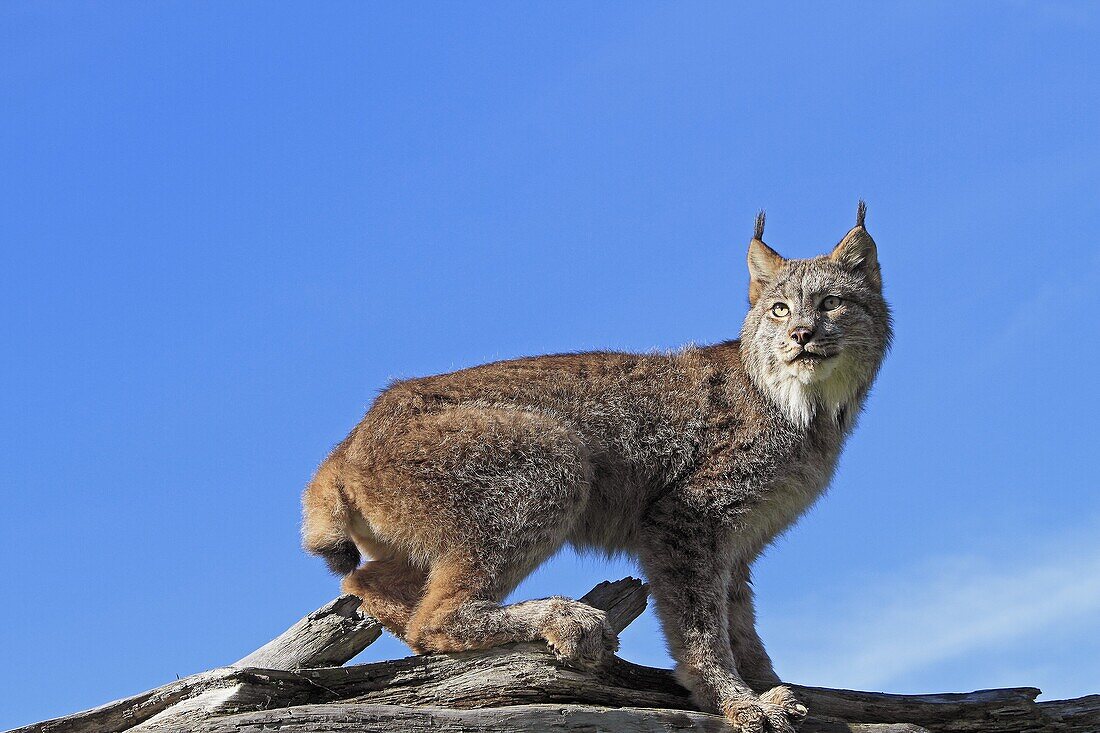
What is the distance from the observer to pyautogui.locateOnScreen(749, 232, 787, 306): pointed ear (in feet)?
33.8

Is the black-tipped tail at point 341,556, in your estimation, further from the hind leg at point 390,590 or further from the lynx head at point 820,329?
the lynx head at point 820,329

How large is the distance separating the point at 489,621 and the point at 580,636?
2.22 feet

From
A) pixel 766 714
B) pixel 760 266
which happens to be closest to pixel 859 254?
pixel 760 266

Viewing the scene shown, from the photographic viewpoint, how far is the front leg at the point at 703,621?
28.4 ft

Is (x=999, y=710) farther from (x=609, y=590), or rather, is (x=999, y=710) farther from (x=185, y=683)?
(x=185, y=683)

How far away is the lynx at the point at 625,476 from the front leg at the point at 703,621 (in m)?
0.02

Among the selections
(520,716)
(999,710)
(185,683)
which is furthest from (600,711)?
(999,710)

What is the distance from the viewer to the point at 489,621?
8.43m

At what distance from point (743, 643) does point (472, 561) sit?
9.06 ft

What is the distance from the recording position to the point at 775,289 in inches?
395

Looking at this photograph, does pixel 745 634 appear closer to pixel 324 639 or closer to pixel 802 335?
pixel 802 335

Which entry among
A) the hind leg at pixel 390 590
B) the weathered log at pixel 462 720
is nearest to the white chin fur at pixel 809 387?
the weathered log at pixel 462 720

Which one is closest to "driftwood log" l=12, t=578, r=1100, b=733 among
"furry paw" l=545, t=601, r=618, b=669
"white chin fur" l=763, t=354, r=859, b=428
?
"furry paw" l=545, t=601, r=618, b=669

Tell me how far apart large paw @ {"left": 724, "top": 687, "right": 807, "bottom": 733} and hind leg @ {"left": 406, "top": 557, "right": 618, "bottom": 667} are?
105 centimetres
